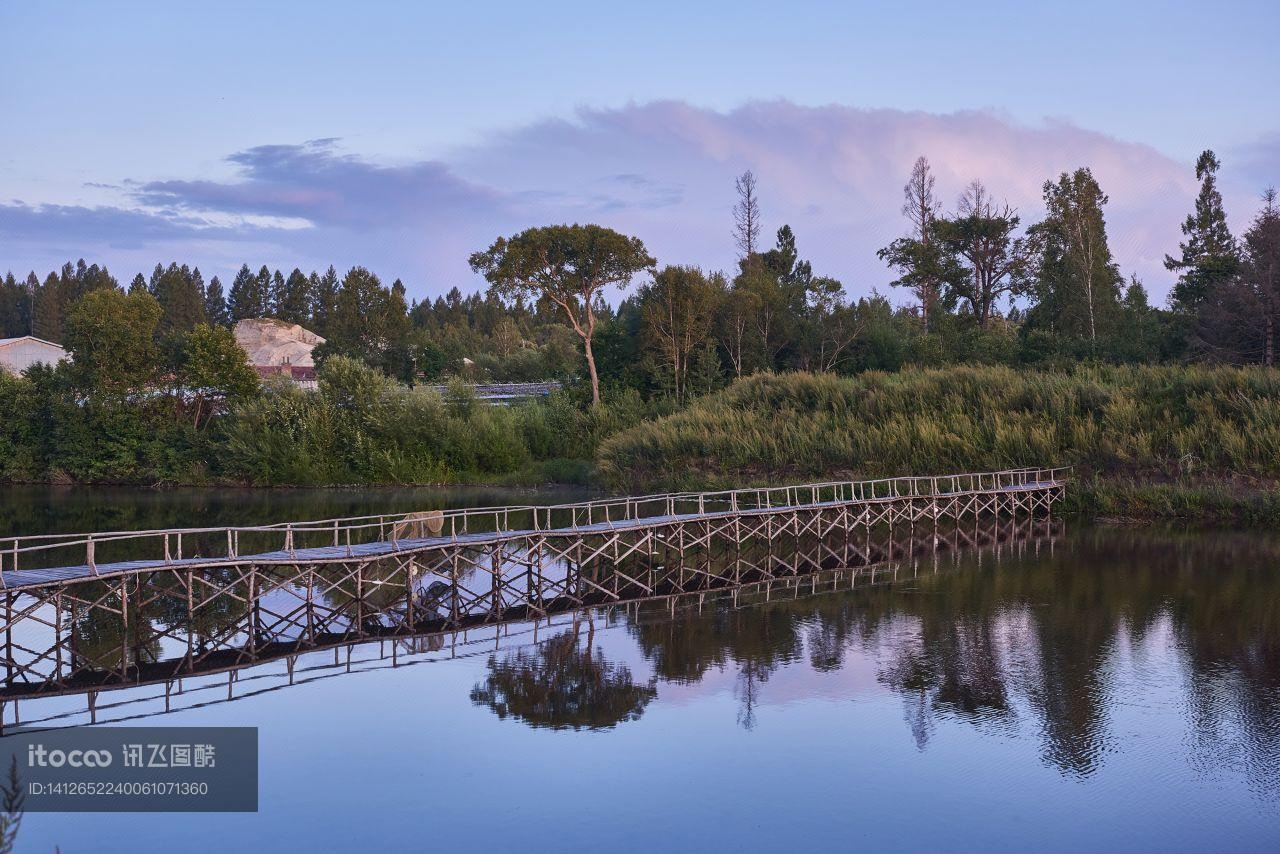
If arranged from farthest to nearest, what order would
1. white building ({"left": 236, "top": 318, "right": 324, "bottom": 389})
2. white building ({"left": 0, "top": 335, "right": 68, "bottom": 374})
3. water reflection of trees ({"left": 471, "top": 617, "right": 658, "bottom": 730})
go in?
white building ({"left": 236, "top": 318, "right": 324, "bottom": 389}) < white building ({"left": 0, "top": 335, "right": 68, "bottom": 374}) < water reflection of trees ({"left": 471, "top": 617, "right": 658, "bottom": 730})

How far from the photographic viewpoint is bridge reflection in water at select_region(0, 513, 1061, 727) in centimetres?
1404

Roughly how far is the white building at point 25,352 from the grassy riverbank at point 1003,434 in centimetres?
4437

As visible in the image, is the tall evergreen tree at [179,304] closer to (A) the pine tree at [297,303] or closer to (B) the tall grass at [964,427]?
(A) the pine tree at [297,303]

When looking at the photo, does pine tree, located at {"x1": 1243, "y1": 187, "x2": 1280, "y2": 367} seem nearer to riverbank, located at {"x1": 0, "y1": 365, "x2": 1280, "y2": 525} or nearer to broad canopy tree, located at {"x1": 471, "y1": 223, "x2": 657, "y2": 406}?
riverbank, located at {"x1": 0, "y1": 365, "x2": 1280, "y2": 525}

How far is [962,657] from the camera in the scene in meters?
15.5

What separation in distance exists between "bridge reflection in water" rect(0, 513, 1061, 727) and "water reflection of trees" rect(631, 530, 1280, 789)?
1.38 meters

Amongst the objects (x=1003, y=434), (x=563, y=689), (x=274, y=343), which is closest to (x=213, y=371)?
(x=274, y=343)

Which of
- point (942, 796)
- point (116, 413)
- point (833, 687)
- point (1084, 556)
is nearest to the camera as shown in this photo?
point (942, 796)

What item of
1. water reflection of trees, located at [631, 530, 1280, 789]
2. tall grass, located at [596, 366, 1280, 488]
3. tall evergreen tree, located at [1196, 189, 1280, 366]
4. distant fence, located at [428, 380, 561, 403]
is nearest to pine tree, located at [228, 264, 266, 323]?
distant fence, located at [428, 380, 561, 403]

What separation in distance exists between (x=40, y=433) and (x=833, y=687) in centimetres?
4418

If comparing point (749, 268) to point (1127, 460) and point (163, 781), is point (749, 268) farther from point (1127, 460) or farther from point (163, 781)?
point (163, 781)

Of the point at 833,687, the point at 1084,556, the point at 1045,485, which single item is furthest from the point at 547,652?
the point at 1045,485

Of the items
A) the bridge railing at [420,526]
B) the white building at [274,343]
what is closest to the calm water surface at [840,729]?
the bridge railing at [420,526]

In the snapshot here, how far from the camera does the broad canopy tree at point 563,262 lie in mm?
45031
